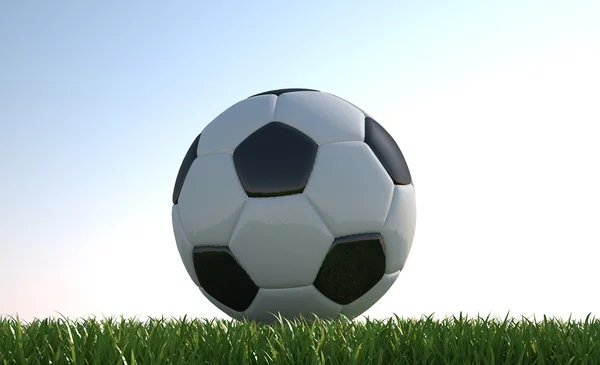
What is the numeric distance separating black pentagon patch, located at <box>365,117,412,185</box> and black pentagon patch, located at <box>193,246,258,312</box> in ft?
5.07

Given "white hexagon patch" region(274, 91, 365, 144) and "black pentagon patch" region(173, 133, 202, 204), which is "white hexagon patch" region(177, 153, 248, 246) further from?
"white hexagon patch" region(274, 91, 365, 144)

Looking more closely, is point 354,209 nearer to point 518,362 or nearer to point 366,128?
point 366,128

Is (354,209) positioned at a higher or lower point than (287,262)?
higher

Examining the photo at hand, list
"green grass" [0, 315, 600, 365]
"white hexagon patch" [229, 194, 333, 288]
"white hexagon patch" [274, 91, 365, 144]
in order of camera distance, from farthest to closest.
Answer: "white hexagon patch" [274, 91, 365, 144] → "white hexagon patch" [229, 194, 333, 288] → "green grass" [0, 315, 600, 365]

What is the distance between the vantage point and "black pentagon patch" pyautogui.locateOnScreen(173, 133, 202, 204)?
5.55m

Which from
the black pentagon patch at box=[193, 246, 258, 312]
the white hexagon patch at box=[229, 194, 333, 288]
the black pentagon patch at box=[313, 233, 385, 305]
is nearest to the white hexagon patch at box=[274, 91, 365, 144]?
the white hexagon patch at box=[229, 194, 333, 288]

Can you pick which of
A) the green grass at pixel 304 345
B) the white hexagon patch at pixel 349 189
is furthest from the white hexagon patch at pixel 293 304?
the green grass at pixel 304 345

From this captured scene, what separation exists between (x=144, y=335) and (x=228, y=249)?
1328 millimetres

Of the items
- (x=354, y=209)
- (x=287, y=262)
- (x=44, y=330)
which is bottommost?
(x=44, y=330)

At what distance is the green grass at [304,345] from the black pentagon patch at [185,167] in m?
1.74

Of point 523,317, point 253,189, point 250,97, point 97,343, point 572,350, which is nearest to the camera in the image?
point 97,343

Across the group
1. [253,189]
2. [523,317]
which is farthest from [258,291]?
[523,317]

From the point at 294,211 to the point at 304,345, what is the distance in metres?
1.62

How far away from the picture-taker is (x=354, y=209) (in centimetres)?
493
